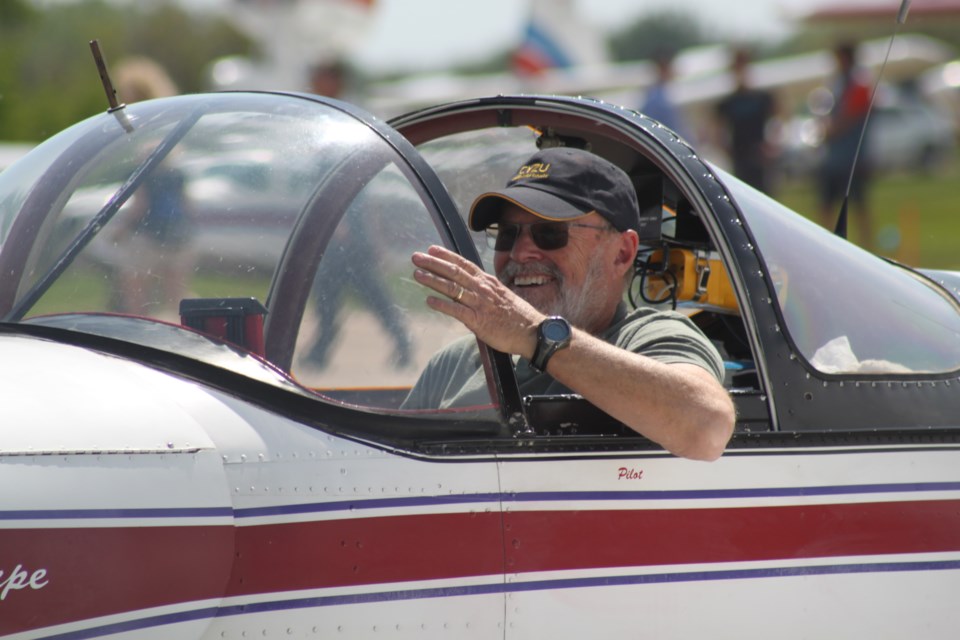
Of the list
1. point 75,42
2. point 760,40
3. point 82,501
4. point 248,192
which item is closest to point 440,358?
point 248,192

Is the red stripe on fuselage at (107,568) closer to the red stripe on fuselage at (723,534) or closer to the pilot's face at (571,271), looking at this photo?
the red stripe on fuselage at (723,534)

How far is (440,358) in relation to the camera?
2646mm

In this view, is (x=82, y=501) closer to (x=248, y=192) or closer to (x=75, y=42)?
(x=248, y=192)

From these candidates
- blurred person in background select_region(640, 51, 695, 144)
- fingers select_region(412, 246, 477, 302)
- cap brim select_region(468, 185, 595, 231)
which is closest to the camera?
fingers select_region(412, 246, 477, 302)

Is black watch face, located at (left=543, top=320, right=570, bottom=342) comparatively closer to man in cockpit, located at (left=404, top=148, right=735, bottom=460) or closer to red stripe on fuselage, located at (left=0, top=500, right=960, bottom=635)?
man in cockpit, located at (left=404, top=148, right=735, bottom=460)

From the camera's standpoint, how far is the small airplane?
2.07 meters

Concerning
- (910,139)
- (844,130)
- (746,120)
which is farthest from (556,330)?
(910,139)

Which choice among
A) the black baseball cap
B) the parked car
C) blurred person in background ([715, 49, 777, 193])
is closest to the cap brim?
the black baseball cap

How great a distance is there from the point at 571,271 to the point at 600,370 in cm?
56

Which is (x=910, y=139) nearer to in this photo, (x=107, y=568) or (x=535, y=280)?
(x=535, y=280)

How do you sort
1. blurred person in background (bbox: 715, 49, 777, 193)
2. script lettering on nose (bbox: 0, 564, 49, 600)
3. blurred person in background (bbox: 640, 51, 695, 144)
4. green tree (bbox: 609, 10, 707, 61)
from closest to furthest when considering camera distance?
script lettering on nose (bbox: 0, 564, 49, 600) → blurred person in background (bbox: 715, 49, 777, 193) → blurred person in background (bbox: 640, 51, 695, 144) → green tree (bbox: 609, 10, 707, 61)

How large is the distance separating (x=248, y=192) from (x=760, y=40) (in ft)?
357

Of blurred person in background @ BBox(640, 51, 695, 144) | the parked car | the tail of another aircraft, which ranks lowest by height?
blurred person in background @ BBox(640, 51, 695, 144)

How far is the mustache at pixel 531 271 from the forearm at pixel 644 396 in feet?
1.62
